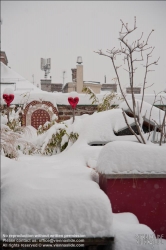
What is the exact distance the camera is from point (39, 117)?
30.5 feet

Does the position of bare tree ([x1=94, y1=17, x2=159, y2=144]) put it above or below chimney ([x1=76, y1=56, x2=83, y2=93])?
below

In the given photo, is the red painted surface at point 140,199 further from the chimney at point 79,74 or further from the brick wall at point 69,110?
the chimney at point 79,74

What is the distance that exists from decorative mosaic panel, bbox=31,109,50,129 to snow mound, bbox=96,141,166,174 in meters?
6.30

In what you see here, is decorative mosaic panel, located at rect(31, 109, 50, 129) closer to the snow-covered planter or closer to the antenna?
the antenna

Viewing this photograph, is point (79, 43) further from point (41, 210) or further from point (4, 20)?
point (41, 210)

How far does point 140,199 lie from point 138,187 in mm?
130

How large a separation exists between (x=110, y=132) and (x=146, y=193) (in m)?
2.50

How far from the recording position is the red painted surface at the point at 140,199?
9.89 feet

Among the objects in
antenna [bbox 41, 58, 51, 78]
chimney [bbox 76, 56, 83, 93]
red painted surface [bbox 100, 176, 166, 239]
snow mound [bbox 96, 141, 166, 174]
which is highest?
antenna [bbox 41, 58, 51, 78]

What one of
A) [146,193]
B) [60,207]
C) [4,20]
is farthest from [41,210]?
[4,20]

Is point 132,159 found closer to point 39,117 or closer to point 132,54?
point 132,54

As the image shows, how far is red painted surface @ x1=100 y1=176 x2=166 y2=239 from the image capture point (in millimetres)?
3014

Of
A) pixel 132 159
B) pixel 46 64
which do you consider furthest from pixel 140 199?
pixel 46 64

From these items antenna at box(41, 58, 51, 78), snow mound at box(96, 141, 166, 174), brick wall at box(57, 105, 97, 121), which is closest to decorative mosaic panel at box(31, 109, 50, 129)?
brick wall at box(57, 105, 97, 121)
